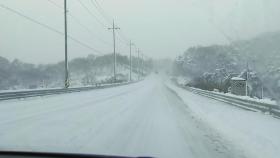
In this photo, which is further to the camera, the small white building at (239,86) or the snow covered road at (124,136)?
the small white building at (239,86)

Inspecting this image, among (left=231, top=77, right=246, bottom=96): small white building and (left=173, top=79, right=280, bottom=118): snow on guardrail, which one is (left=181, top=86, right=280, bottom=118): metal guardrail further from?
(left=231, top=77, right=246, bottom=96): small white building

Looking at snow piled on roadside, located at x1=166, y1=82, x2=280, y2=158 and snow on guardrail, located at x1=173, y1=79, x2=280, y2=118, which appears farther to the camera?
snow on guardrail, located at x1=173, y1=79, x2=280, y2=118

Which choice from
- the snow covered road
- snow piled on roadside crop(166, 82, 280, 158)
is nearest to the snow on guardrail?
snow piled on roadside crop(166, 82, 280, 158)

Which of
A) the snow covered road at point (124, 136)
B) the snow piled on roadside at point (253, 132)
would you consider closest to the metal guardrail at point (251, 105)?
the snow piled on roadside at point (253, 132)

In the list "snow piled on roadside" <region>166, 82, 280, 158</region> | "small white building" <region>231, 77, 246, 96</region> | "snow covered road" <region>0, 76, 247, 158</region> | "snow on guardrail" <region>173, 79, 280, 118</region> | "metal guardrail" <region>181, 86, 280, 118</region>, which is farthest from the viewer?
"small white building" <region>231, 77, 246, 96</region>

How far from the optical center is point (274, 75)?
159ft

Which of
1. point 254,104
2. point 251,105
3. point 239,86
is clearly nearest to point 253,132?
point 254,104

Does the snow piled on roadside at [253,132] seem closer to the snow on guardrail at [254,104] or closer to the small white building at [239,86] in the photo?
the snow on guardrail at [254,104]

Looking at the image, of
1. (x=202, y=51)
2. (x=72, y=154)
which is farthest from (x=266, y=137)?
(x=202, y=51)

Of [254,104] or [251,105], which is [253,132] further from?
[251,105]

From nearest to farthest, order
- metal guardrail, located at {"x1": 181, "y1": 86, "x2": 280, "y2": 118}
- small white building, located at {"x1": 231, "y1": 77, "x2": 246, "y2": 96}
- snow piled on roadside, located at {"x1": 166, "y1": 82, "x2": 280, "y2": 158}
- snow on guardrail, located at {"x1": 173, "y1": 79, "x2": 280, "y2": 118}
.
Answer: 1. snow piled on roadside, located at {"x1": 166, "y1": 82, "x2": 280, "y2": 158}
2. metal guardrail, located at {"x1": 181, "y1": 86, "x2": 280, "y2": 118}
3. snow on guardrail, located at {"x1": 173, "y1": 79, "x2": 280, "y2": 118}
4. small white building, located at {"x1": 231, "y1": 77, "x2": 246, "y2": 96}

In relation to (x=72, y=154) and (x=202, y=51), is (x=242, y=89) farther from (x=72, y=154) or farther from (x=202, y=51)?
(x=202, y=51)

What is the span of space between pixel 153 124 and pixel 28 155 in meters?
11.1

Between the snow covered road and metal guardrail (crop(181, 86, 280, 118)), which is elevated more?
metal guardrail (crop(181, 86, 280, 118))
